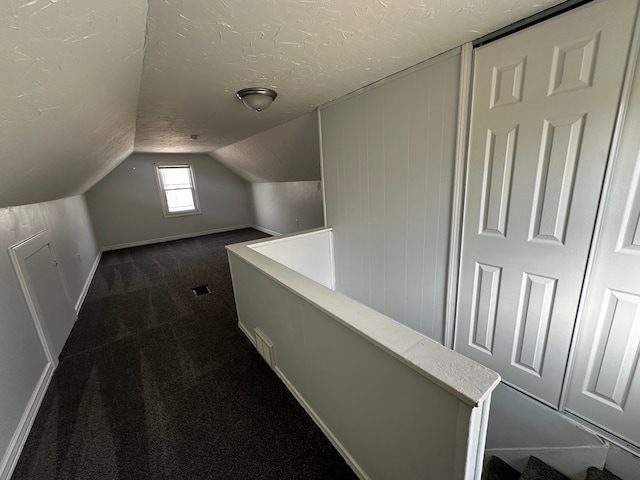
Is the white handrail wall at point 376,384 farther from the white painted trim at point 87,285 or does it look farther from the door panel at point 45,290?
the white painted trim at point 87,285

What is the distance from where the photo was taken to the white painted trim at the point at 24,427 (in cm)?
124

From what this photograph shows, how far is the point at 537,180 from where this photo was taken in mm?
1223

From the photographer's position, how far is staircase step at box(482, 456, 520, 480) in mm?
1353

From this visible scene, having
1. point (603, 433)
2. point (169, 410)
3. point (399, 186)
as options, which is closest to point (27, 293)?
point (169, 410)

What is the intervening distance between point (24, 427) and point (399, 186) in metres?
2.71

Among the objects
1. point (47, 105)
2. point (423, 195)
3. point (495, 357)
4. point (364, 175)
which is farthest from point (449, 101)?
point (47, 105)

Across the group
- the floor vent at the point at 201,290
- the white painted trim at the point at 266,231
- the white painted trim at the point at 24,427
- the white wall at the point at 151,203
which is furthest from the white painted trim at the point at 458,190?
the white wall at the point at 151,203

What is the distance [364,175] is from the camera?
210cm

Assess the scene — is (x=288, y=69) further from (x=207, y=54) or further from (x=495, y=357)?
(x=495, y=357)

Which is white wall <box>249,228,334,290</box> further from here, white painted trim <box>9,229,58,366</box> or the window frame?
the window frame

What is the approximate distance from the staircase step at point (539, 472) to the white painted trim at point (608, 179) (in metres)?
0.36

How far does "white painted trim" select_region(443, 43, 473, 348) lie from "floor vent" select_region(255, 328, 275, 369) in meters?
1.23

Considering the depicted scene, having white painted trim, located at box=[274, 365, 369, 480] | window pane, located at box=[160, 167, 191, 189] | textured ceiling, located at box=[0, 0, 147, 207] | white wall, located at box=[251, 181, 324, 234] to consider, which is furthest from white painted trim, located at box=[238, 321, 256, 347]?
window pane, located at box=[160, 167, 191, 189]

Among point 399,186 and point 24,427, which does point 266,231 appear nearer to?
point 399,186
